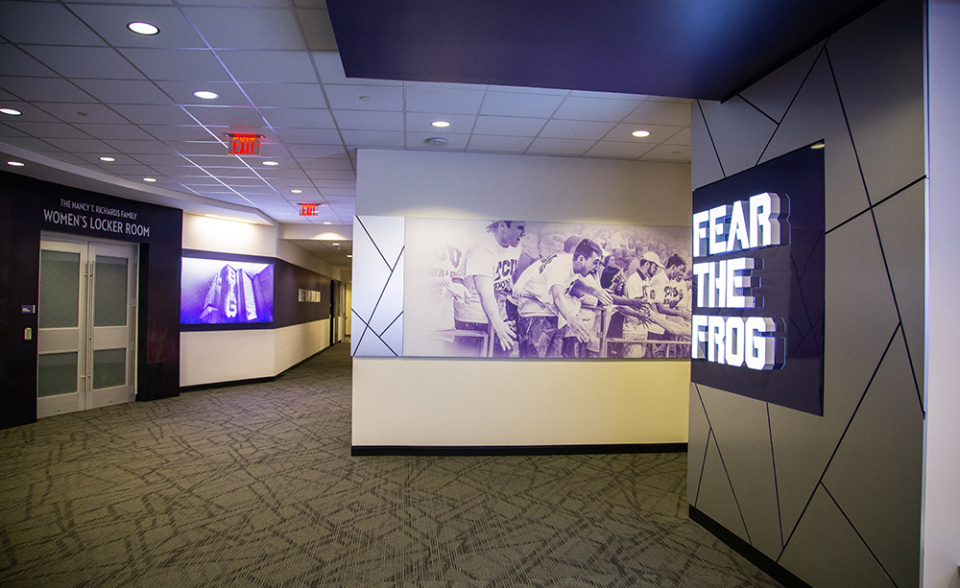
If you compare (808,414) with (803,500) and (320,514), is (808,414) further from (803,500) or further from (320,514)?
(320,514)

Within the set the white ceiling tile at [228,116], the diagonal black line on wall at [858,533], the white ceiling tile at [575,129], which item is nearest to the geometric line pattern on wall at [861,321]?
the diagonal black line on wall at [858,533]

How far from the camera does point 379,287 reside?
203 inches

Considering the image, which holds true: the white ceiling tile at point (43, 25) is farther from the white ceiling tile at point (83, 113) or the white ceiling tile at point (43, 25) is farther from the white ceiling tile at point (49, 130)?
the white ceiling tile at point (49, 130)

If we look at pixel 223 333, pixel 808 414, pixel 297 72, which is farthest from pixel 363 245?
pixel 223 333

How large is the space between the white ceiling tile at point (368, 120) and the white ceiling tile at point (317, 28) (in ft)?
3.34

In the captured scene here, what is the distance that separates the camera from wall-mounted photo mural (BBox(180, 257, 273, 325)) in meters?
8.69

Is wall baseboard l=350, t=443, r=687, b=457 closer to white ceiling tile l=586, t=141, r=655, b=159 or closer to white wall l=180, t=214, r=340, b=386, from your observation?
white ceiling tile l=586, t=141, r=655, b=159

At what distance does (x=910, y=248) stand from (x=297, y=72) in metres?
3.81

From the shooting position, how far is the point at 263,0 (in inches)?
105

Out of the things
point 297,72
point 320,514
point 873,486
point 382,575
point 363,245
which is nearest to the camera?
point 873,486

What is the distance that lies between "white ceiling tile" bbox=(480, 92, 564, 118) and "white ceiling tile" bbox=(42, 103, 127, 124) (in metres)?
3.28

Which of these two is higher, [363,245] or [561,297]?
[363,245]

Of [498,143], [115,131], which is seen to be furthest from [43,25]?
[498,143]

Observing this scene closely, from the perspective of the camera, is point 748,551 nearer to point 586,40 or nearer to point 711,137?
point 711,137
